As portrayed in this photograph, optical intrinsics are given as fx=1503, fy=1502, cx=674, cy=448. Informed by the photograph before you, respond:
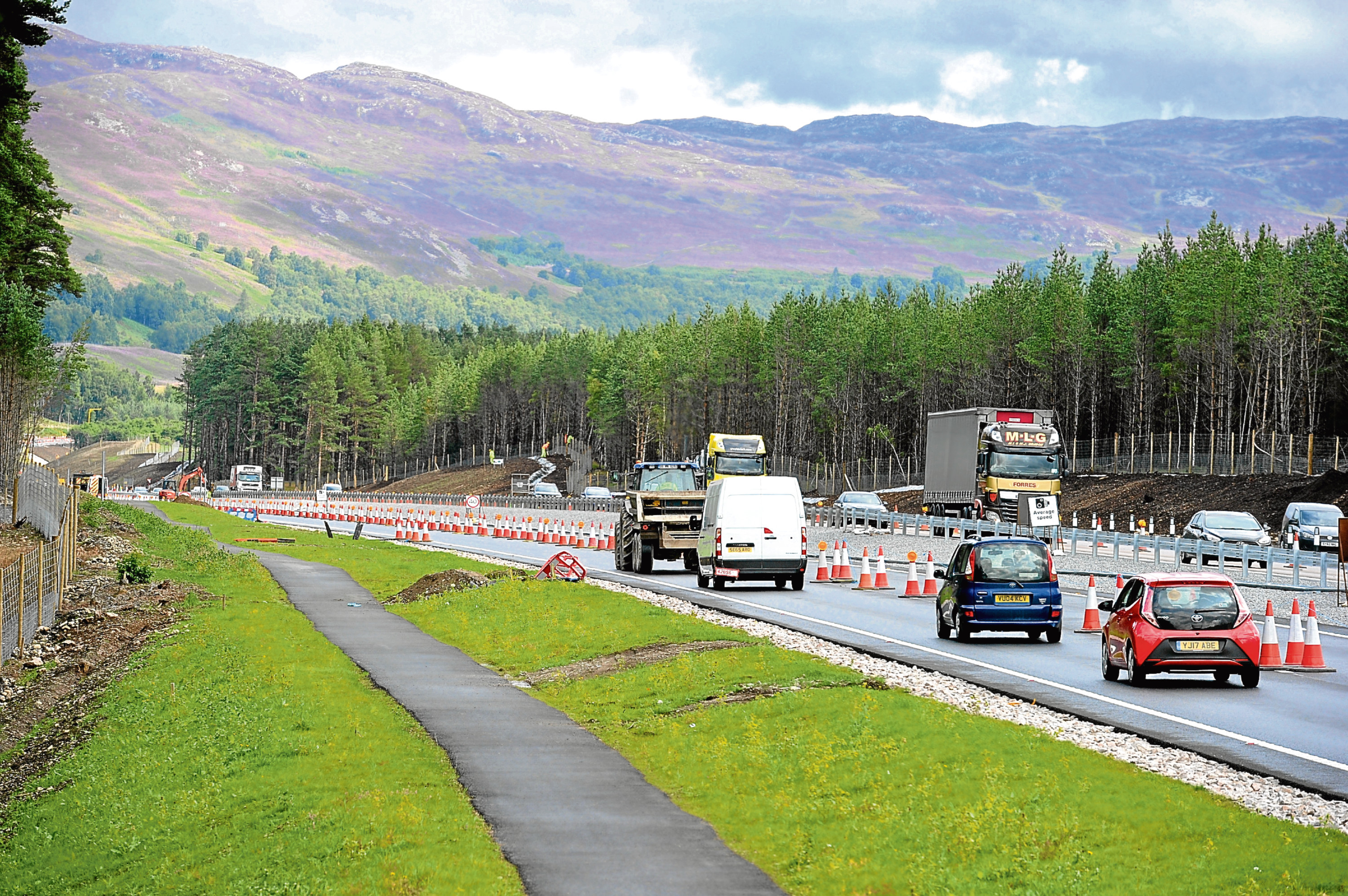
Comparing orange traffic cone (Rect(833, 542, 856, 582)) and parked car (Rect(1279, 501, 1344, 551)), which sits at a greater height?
parked car (Rect(1279, 501, 1344, 551))

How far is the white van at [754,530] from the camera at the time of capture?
3506cm

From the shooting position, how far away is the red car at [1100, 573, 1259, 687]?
64.1 feet

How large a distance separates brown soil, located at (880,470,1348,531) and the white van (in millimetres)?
29184

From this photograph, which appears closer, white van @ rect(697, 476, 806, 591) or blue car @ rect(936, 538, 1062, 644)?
blue car @ rect(936, 538, 1062, 644)

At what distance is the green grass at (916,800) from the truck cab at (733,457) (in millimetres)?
31052

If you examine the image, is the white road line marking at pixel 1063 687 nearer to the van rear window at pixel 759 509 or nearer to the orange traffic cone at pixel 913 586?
the van rear window at pixel 759 509

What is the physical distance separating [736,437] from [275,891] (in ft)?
139

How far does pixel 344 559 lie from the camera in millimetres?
52469

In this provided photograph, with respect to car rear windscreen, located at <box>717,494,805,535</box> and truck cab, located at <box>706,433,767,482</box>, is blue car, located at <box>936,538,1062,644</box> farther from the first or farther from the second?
truck cab, located at <box>706,433,767,482</box>

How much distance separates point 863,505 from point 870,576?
3205 centimetres

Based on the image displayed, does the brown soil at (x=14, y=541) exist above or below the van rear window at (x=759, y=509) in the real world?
below

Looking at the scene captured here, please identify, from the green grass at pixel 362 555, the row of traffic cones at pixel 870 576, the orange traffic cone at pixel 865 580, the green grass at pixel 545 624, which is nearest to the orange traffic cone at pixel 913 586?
the row of traffic cones at pixel 870 576

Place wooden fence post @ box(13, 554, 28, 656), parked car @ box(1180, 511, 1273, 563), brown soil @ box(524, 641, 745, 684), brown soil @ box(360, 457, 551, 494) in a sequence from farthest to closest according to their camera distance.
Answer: brown soil @ box(360, 457, 551, 494), parked car @ box(1180, 511, 1273, 563), wooden fence post @ box(13, 554, 28, 656), brown soil @ box(524, 641, 745, 684)

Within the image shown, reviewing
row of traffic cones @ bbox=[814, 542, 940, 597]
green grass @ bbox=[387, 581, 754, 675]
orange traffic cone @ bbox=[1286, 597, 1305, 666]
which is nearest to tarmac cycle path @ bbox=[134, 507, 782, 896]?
green grass @ bbox=[387, 581, 754, 675]
